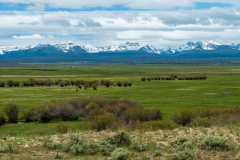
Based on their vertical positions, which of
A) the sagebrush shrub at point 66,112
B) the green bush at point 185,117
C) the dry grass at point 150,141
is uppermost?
the dry grass at point 150,141

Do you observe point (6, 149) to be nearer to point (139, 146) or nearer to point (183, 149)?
point (139, 146)

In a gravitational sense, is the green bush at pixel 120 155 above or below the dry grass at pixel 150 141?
above

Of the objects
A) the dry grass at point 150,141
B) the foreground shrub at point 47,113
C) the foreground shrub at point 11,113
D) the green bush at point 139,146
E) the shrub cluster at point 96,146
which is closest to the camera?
the dry grass at point 150,141

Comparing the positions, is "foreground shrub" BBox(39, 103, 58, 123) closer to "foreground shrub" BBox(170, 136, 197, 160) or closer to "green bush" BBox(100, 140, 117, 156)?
"green bush" BBox(100, 140, 117, 156)

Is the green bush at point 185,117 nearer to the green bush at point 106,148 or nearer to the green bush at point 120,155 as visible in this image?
the green bush at point 106,148

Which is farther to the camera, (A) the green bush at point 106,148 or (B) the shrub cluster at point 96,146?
(A) the green bush at point 106,148

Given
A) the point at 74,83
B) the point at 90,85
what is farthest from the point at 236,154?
A: the point at 74,83

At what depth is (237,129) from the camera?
1694 cm

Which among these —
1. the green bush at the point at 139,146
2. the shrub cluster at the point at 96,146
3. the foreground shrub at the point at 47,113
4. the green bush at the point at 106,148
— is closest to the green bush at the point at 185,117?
the shrub cluster at the point at 96,146

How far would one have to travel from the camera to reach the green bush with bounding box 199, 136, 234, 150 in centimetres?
1292

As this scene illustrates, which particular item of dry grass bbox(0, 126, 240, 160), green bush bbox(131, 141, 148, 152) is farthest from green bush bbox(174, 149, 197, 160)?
green bush bbox(131, 141, 148, 152)

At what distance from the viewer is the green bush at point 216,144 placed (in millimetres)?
12922

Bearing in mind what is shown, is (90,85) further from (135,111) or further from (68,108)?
(135,111)

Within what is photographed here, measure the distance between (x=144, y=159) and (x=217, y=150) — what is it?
3876 mm
